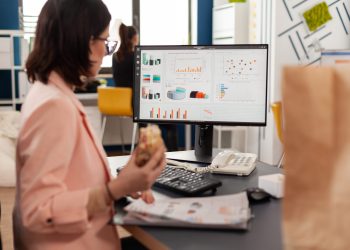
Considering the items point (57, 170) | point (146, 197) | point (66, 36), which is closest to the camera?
point (57, 170)

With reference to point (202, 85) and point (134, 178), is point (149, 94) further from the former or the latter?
point (134, 178)

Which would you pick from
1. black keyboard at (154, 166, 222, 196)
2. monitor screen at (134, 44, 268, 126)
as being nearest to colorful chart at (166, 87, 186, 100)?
monitor screen at (134, 44, 268, 126)

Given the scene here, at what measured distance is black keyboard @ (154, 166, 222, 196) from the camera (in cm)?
138

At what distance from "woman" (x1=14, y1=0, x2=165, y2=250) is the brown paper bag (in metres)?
0.43

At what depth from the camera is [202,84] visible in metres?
1.90

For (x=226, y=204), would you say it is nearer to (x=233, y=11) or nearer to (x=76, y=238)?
(x=76, y=238)

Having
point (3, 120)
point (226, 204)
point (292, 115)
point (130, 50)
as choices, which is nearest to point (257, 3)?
point (130, 50)

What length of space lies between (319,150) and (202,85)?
1.20 metres

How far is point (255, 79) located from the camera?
1.85m

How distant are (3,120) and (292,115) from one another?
13.7 ft

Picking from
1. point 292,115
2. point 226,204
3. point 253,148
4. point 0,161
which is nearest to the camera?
point 292,115

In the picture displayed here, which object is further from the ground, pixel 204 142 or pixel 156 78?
pixel 156 78

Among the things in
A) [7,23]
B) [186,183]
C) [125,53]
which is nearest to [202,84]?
[186,183]

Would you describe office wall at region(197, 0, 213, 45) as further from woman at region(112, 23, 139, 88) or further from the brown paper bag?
the brown paper bag
